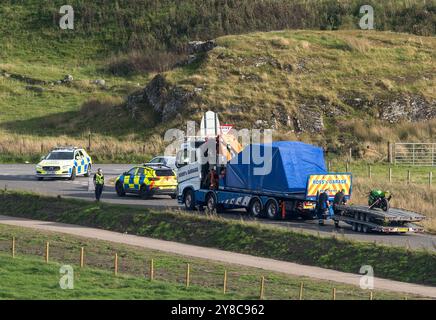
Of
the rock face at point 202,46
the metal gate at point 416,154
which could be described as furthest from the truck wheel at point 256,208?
the rock face at point 202,46

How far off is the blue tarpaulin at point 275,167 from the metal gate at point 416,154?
21.1 metres

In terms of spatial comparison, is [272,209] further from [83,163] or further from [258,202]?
[83,163]

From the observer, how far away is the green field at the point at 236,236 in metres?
31.3

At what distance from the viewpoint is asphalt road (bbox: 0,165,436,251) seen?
115 feet

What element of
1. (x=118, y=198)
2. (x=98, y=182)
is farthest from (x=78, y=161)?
(x=98, y=182)

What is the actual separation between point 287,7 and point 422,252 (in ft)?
227

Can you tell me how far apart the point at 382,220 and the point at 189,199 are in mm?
9602

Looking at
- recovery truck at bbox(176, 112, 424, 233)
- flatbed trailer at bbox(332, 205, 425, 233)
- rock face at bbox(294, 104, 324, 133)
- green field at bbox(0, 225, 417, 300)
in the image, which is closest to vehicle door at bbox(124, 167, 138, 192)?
recovery truck at bbox(176, 112, 424, 233)

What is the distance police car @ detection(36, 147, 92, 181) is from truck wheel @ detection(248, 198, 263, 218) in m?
16.1

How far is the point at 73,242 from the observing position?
36.7 metres

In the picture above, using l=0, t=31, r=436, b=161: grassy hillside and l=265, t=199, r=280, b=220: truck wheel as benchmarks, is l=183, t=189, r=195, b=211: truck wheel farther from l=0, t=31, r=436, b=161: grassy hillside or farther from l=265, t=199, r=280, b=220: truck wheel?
l=0, t=31, r=436, b=161: grassy hillside

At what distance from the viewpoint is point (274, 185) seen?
39.2 metres

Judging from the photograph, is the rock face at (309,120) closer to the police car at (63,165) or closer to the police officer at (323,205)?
the police car at (63,165)

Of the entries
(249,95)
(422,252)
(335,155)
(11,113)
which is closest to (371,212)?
(422,252)
